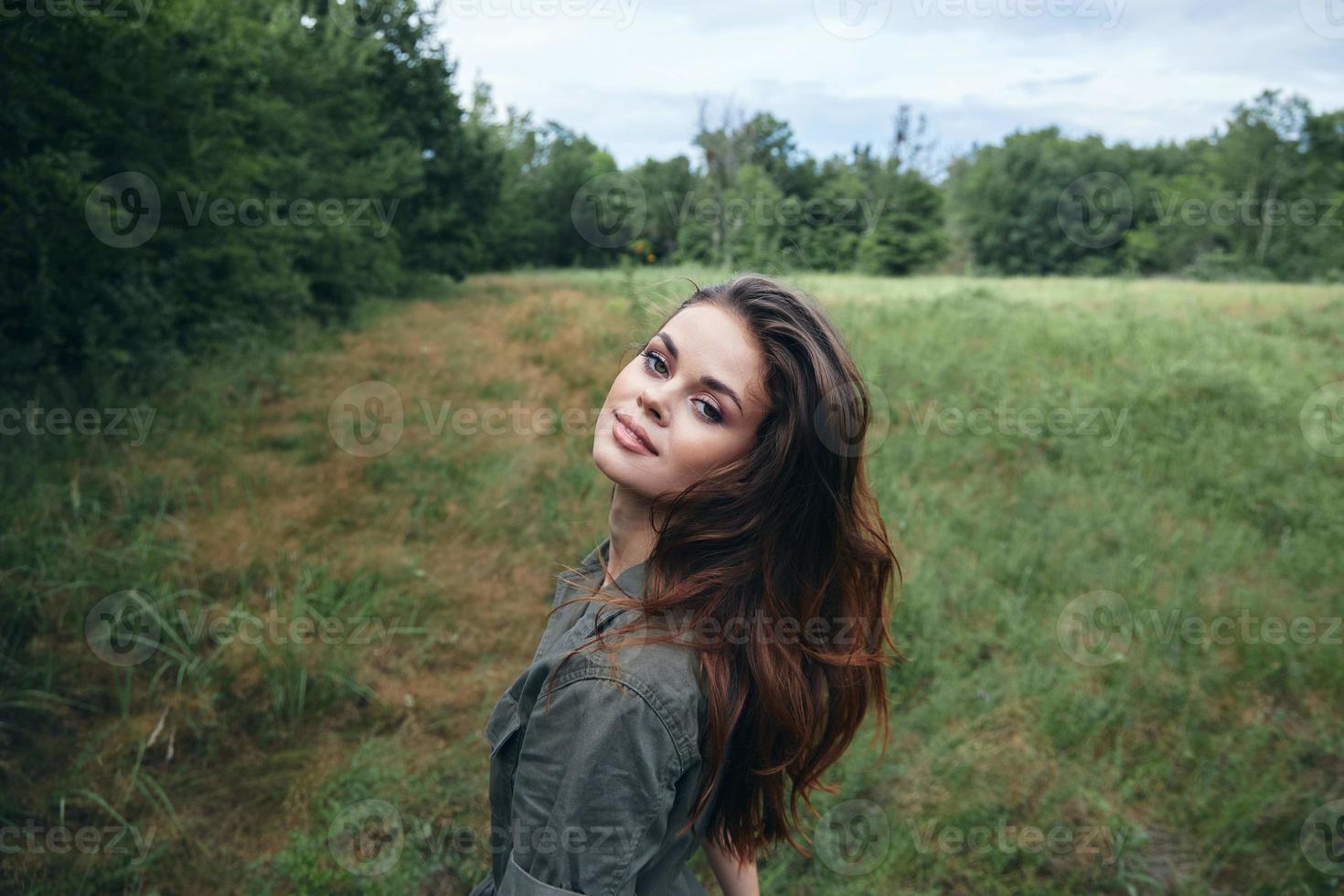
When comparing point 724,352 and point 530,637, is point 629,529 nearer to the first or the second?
point 724,352

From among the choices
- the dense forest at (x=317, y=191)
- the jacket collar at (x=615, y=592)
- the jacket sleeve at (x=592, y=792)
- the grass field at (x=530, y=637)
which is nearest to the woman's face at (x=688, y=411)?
the jacket collar at (x=615, y=592)

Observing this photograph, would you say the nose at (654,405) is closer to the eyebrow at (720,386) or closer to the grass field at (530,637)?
the eyebrow at (720,386)

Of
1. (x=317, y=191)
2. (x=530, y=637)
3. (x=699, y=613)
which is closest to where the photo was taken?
(x=699, y=613)

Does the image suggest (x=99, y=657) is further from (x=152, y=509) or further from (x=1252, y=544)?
(x=1252, y=544)

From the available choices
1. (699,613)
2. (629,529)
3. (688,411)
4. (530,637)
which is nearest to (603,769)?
(699,613)

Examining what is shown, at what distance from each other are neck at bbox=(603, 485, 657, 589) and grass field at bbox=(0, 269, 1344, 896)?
528 mm

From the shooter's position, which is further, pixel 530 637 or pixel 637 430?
pixel 530 637

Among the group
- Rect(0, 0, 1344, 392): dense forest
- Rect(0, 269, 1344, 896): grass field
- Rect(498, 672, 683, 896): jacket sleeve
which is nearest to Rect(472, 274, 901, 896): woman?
Rect(498, 672, 683, 896): jacket sleeve


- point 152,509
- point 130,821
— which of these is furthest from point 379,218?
point 130,821

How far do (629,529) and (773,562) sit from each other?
230 mm

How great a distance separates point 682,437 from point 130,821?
2682 millimetres

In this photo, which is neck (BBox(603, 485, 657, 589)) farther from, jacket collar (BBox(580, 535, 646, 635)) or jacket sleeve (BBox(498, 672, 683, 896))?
jacket sleeve (BBox(498, 672, 683, 896))

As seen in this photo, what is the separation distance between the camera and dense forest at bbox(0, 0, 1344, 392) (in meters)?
5.36

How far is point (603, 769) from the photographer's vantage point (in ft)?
3.19
